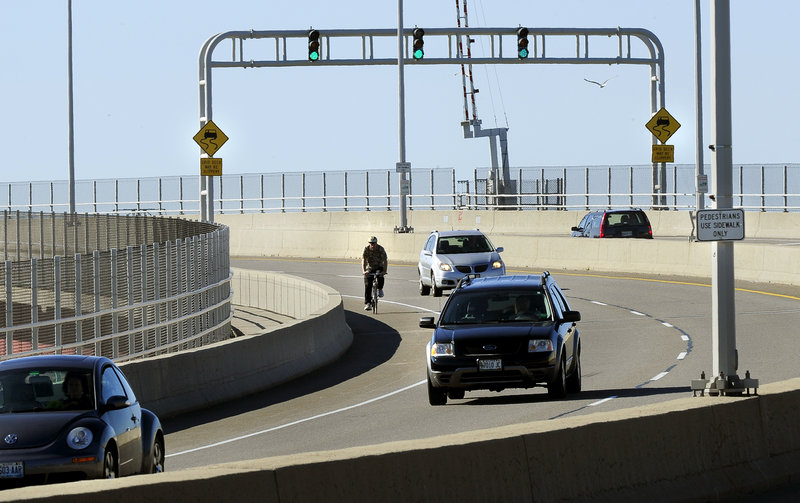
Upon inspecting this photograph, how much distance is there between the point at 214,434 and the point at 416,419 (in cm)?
231

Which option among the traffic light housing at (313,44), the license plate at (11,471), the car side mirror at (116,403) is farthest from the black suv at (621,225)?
the license plate at (11,471)

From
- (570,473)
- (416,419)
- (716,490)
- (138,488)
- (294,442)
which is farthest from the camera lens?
(416,419)

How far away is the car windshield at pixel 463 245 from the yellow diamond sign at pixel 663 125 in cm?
1092

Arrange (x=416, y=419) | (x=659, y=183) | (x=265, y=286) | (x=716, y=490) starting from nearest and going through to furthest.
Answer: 1. (x=716, y=490)
2. (x=416, y=419)
3. (x=265, y=286)
4. (x=659, y=183)

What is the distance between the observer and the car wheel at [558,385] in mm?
18719

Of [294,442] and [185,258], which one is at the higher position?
[185,258]

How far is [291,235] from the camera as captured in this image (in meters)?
59.4

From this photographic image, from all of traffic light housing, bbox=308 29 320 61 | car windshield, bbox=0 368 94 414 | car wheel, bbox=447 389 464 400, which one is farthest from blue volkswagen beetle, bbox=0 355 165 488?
traffic light housing, bbox=308 29 320 61

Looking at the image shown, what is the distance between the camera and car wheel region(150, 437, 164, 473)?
13.1 m

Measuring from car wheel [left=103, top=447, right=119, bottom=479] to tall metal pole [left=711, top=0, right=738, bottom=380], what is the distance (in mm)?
5029

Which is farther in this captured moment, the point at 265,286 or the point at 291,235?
the point at 291,235

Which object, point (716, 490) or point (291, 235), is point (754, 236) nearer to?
point (291, 235)

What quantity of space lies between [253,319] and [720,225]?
76.0 feet

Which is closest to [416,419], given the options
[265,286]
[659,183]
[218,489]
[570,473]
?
[570,473]
